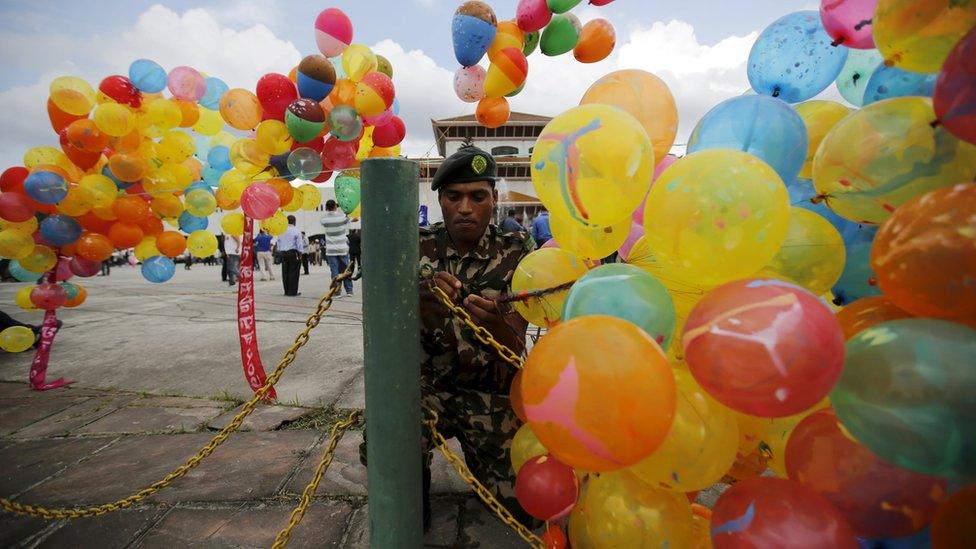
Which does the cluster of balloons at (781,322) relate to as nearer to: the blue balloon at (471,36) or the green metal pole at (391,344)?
the green metal pole at (391,344)

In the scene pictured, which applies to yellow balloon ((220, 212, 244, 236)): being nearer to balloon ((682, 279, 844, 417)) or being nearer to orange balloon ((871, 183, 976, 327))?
balloon ((682, 279, 844, 417))

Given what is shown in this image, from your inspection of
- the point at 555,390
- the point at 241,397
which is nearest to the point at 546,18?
the point at 555,390

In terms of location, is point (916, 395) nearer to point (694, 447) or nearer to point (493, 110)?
point (694, 447)

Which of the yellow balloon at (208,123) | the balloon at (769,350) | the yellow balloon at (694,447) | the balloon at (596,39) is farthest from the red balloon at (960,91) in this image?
the yellow balloon at (208,123)

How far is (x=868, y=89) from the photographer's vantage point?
4.08ft

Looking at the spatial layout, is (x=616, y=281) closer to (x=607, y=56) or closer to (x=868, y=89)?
(x=868, y=89)

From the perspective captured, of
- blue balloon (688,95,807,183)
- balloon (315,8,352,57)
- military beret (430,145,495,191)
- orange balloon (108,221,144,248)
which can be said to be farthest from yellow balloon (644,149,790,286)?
orange balloon (108,221,144,248)

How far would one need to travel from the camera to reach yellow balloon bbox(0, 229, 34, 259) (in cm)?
289

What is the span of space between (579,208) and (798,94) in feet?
3.13

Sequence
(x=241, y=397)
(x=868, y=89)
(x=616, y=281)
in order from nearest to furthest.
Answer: (x=616, y=281) → (x=868, y=89) → (x=241, y=397)

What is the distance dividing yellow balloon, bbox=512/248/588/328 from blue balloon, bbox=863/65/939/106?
932mm

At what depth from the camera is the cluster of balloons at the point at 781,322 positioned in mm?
779

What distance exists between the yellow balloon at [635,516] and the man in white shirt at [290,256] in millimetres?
8142

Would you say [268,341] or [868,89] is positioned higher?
[868,89]
